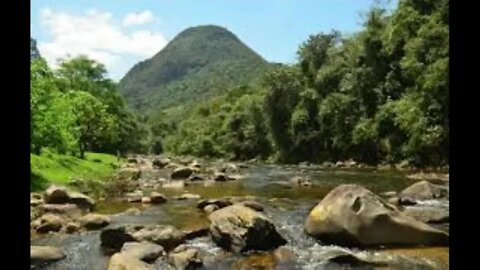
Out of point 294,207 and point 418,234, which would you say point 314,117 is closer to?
point 294,207

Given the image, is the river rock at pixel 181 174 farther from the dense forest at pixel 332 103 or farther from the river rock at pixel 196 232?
the river rock at pixel 196 232

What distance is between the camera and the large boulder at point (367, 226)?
12031 mm

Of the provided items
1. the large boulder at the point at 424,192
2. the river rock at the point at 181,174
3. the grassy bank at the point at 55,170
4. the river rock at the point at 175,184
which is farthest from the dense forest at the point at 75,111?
the large boulder at the point at 424,192

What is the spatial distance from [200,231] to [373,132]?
3327 cm

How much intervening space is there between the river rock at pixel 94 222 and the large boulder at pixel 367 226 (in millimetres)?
5936

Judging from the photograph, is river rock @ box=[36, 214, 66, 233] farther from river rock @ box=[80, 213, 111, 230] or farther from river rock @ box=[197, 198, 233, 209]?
river rock @ box=[197, 198, 233, 209]

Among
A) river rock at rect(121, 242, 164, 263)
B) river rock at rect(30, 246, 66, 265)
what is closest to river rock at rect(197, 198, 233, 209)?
river rock at rect(121, 242, 164, 263)

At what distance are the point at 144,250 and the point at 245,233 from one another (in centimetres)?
222

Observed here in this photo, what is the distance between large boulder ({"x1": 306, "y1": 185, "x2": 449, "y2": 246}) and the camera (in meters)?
12.0

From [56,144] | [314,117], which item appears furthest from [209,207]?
[314,117]

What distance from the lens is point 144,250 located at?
11227mm

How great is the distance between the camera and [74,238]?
13.7 metres

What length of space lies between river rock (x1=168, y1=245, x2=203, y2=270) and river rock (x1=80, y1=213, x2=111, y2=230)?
4.42 metres

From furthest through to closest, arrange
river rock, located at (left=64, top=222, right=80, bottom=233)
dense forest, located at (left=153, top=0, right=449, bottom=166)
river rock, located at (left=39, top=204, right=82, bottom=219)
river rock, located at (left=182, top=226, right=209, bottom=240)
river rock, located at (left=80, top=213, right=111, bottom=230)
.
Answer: dense forest, located at (left=153, top=0, right=449, bottom=166), river rock, located at (left=39, top=204, right=82, bottom=219), river rock, located at (left=80, top=213, right=111, bottom=230), river rock, located at (left=64, top=222, right=80, bottom=233), river rock, located at (left=182, top=226, right=209, bottom=240)
